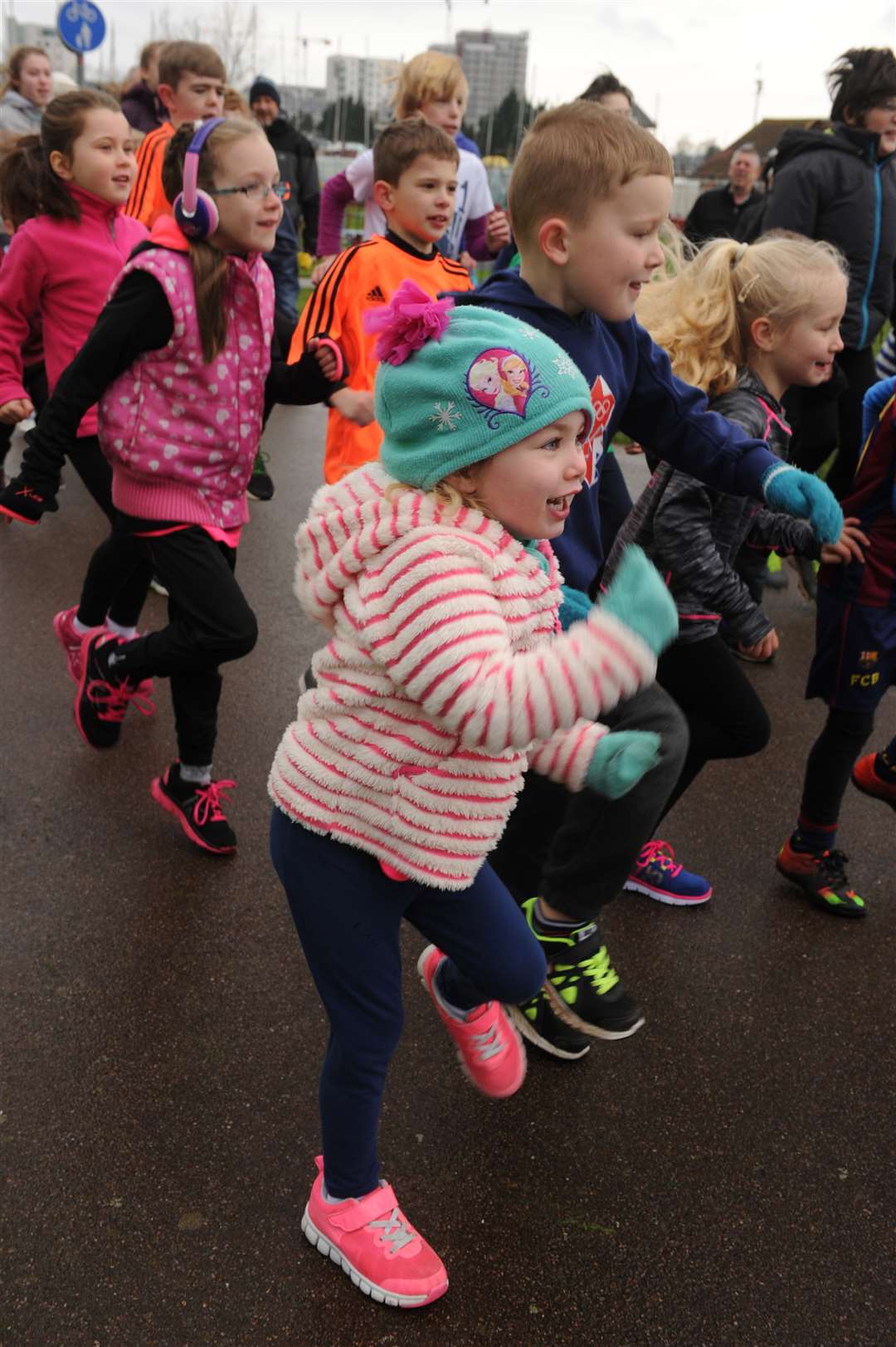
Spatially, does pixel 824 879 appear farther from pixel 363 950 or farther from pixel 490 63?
pixel 490 63

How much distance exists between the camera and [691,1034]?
2.87m

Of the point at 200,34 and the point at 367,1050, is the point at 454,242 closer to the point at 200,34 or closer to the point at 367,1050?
the point at 367,1050

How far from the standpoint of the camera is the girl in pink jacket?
3.97 metres

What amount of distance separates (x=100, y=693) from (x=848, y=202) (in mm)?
3930

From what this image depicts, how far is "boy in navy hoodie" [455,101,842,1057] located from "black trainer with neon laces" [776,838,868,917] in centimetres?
103

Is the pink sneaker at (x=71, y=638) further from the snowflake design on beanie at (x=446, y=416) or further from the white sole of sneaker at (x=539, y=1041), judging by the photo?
the snowflake design on beanie at (x=446, y=416)

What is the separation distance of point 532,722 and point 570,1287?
1152mm

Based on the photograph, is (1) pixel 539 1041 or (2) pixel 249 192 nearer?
(1) pixel 539 1041

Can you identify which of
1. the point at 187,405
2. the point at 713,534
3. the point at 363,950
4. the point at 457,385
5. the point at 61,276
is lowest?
the point at 363,950

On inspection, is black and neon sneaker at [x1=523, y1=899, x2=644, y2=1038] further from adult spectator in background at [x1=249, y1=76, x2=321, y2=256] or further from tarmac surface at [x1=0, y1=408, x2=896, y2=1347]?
adult spectator in background at [x1=249, y1=76, x2=321, y2=256]

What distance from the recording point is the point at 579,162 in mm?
2350

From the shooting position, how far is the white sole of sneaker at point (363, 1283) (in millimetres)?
2059

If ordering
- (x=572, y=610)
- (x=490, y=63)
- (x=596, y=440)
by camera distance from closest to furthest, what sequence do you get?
(x=572, y=610) → (x=596, y=440) → (x=490, y=63)

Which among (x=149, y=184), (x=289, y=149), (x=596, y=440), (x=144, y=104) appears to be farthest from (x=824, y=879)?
(x=289, y=149)
